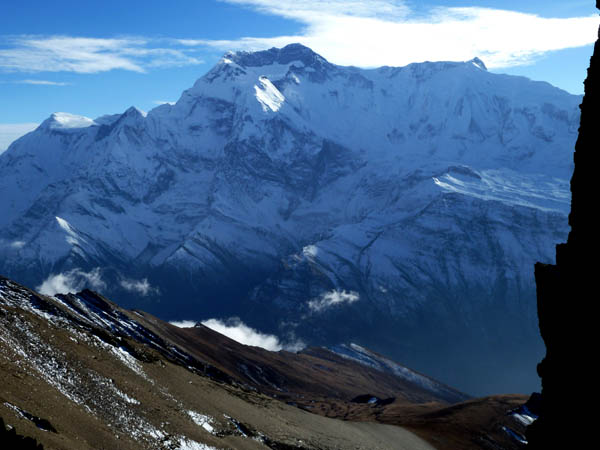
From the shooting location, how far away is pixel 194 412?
96.4 m

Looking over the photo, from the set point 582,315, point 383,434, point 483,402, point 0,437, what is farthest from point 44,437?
point 483,402

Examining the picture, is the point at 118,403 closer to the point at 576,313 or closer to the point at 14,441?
the point at 14,441

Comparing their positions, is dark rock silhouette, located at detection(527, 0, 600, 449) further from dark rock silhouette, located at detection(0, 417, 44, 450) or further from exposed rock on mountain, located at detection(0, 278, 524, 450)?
exposed rock on mountain, located at detection(0, 278, 524, 450)

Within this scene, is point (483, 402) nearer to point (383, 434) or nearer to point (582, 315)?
point (383, 434)

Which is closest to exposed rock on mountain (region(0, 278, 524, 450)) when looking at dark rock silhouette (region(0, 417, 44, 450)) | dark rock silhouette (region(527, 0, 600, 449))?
dark rock silhouette (region(0, 417, 44, 450))

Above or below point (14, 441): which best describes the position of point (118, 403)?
below

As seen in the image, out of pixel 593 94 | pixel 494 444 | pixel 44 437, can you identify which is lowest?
pixel 494 444

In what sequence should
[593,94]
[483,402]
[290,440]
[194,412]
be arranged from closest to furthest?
[593,94], [194,412], [290,440], [483,402]

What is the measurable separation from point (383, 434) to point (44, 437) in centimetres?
9593

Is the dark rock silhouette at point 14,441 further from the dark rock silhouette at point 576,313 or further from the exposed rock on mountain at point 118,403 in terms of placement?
the dark rock silhouette at point 576,313

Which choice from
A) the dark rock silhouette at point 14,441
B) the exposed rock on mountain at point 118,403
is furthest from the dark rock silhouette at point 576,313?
the exposed rock on mountain at point 118,403

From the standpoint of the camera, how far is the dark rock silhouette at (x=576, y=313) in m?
45.9

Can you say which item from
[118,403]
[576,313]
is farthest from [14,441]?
[576,313]

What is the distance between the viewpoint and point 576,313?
4747cm
